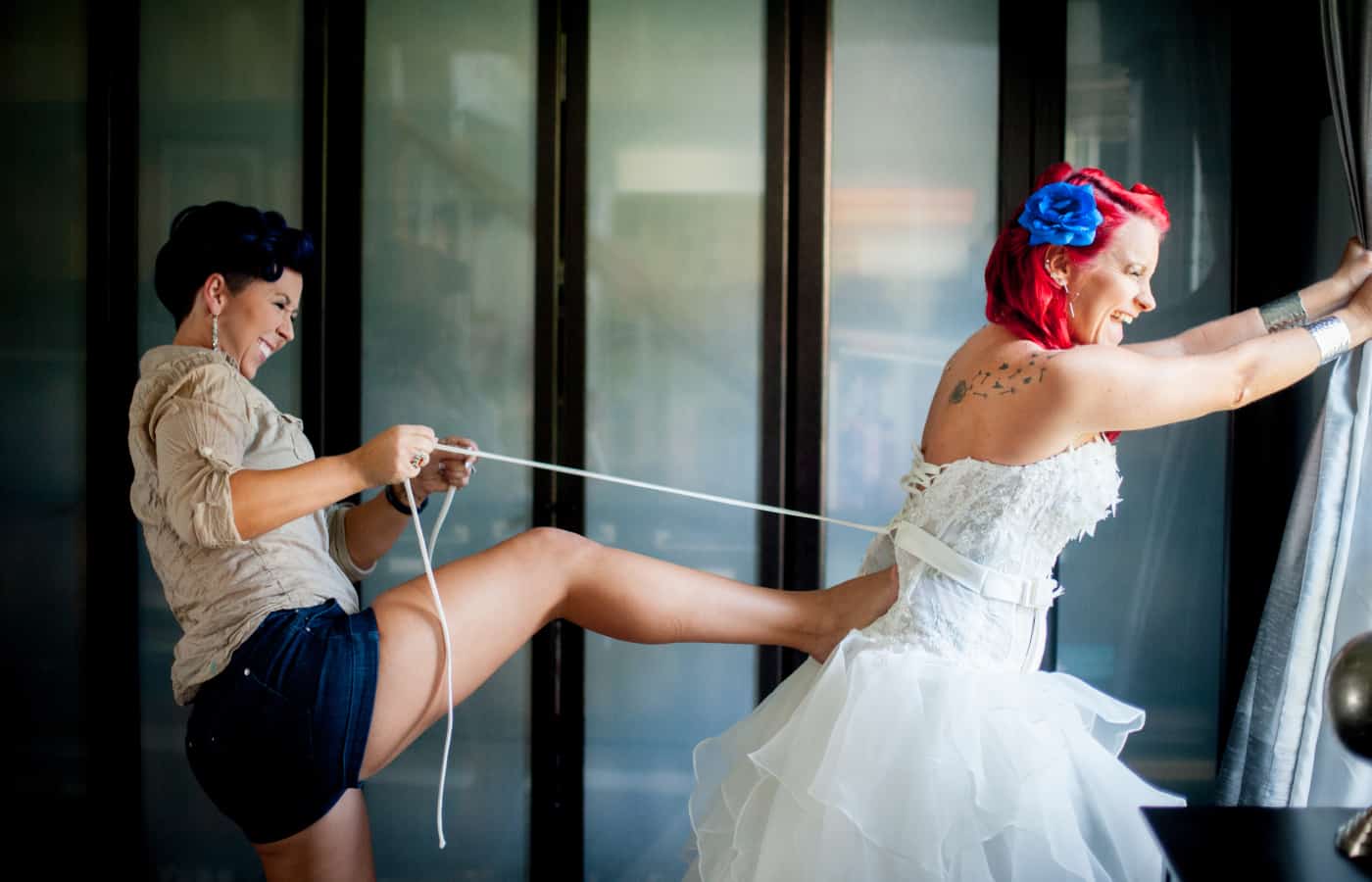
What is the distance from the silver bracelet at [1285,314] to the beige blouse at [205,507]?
1.68 m

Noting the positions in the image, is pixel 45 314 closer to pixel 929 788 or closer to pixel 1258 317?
pixel 929 788

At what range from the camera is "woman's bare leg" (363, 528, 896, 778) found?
5.03 feet

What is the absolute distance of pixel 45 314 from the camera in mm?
2398

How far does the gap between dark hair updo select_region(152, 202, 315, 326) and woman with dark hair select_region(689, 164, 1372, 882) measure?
111 cm

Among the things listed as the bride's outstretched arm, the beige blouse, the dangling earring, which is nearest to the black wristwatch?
the beige blouse

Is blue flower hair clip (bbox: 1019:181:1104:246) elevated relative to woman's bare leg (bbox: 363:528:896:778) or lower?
elevated

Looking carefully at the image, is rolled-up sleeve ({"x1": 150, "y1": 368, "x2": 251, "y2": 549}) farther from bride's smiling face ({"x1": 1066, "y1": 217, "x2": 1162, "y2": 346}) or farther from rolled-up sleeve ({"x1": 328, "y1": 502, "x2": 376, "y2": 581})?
bride's smiling face ({"x1": 1066, "y1": 217, "x2": 1162, "y2": 346})

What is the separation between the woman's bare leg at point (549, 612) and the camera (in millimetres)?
1534

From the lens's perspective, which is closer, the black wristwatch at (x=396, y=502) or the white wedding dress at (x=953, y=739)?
the white wedding dress at (x=953, y=739)

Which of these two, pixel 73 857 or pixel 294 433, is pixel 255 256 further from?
pixel 73 857

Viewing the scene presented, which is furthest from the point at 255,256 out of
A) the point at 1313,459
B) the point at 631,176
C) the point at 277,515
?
the point at 1313,459

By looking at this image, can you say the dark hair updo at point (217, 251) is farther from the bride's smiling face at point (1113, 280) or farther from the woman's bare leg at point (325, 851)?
the bride's smiling face at point (1113, 280)

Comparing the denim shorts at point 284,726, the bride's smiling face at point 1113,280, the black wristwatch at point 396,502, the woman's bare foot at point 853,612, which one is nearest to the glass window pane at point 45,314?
the black wristwatch at point 396,502

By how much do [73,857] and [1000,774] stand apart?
2265 mm
